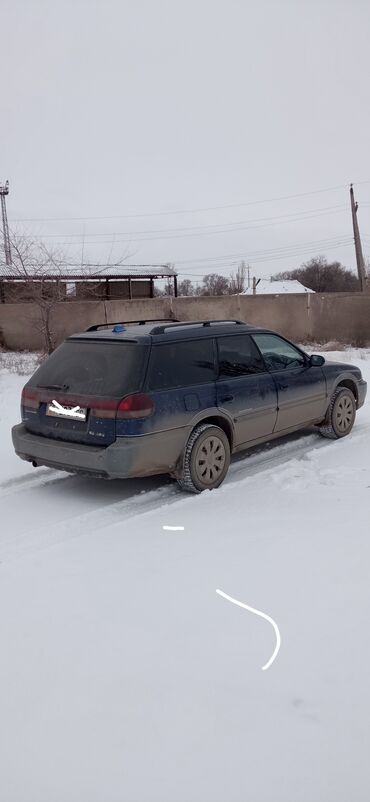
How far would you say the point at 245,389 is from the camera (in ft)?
19.6

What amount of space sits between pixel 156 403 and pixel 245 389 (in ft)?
3.92

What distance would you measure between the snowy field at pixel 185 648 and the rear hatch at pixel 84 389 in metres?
0.64

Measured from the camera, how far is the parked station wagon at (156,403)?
5031mm

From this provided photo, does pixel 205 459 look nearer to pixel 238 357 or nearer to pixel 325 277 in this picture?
pixel 238 357

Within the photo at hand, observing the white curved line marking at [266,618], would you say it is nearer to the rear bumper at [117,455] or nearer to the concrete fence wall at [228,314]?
the rear bumper at [117,455]

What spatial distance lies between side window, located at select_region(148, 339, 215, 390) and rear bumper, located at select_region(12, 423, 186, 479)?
44 cm

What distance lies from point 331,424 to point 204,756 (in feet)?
16.7

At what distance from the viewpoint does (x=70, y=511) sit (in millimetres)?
5059

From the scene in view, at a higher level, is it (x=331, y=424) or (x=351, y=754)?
(x=331, y=424)

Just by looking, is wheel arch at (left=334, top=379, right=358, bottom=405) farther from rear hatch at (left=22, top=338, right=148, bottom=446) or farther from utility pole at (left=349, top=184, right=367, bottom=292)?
utility pole at (left=349, top=184, right=367, bottom=292)

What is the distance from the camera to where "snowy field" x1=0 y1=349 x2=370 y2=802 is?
236cm

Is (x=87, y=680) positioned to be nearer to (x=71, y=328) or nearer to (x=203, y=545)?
(x=203, y=545)

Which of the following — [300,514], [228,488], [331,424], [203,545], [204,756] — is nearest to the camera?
[204,756]

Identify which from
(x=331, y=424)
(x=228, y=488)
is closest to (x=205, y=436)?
(x=228, y=488)
